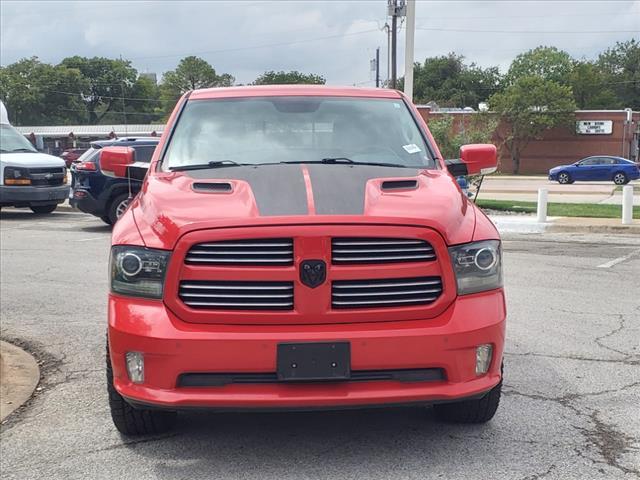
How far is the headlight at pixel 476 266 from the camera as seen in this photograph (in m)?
3.58

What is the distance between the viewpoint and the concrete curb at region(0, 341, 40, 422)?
4852 mm

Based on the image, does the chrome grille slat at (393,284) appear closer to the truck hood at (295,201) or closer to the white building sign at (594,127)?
the truck hood at (295,201)

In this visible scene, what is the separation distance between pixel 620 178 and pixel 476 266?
3576cm

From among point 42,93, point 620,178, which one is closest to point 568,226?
point 620,178

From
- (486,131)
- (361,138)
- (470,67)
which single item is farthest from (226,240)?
(470,67)

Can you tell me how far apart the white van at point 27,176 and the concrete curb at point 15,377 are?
11.2 m

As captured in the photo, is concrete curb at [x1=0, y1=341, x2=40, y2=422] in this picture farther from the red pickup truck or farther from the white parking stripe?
the white parking stripe

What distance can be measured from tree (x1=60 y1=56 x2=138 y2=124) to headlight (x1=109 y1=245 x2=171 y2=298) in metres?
111

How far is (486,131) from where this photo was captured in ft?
69.2

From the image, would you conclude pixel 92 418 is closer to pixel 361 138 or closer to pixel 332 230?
pixel 332 230

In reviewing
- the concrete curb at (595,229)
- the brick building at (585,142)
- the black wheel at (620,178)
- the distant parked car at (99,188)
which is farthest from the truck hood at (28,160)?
the brick building at (585,142)

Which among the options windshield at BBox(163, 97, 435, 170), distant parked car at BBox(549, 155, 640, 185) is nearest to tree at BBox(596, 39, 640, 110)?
distant parked car at BBox(549, 155, 640, 185)

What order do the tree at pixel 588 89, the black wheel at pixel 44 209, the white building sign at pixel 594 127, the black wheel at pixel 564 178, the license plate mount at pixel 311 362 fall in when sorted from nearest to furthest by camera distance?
the license plate mount at pixel 311 362 < the black wheel at pixel 44 209 < the black wheel at pixel 564 178 < the white building sign at pixel 594 127 < the tree at pixel 588 89

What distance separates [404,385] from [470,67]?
101464 millimetres
